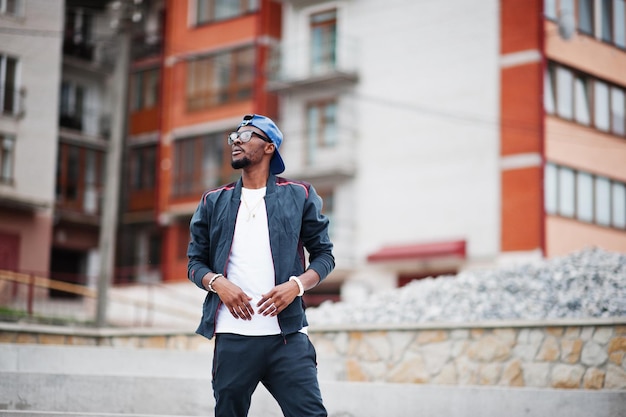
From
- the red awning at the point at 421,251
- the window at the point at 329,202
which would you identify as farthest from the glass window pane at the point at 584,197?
the window at the point at 329,202

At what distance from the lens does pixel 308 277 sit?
4.80m

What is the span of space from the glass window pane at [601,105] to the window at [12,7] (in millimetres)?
17913

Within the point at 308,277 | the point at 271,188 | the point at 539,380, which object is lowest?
the point at 539,380

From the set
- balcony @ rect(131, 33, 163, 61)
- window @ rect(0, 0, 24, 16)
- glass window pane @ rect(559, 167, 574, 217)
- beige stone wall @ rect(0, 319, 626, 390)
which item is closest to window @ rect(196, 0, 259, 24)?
balcony @ rect(131, 33, 163, 61)

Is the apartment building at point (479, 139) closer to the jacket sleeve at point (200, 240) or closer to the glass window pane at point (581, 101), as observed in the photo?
the glass window pane at point (581, 101)

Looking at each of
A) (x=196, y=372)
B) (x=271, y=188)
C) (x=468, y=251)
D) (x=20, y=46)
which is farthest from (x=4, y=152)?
(x=271, y=188)

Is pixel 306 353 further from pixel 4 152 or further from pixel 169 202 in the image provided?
pixel 169 202

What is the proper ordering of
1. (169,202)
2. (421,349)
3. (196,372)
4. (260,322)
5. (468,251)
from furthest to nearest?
1. (169,202)
2. (468,251)
3. (421,349)
4. (196,372)
5. (260,322)

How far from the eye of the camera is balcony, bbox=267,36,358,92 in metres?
33.7

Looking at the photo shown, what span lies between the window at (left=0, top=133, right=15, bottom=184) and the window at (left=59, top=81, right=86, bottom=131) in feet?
17.1

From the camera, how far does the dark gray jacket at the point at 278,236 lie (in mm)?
4789

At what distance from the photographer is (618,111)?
97.3 ft

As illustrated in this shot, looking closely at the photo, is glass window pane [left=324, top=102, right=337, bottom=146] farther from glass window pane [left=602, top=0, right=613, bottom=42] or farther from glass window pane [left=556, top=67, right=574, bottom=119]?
glass window pane [left=602, top=0, right=613, bottom=42]

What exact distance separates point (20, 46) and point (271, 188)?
30339 millimetres
